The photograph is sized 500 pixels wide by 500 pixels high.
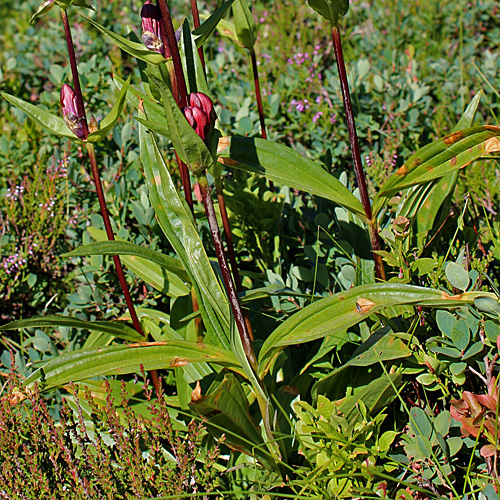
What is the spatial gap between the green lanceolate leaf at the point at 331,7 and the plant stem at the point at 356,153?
0.14ft

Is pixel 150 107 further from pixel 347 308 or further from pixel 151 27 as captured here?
pixel 347 308

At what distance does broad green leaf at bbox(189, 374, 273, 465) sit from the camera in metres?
1.40

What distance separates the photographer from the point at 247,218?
2.22 meters

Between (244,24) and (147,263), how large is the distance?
0.90 meters

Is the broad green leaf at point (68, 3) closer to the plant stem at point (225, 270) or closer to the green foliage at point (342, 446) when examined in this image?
the plant stem at point (225, 270)

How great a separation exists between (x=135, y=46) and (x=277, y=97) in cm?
150

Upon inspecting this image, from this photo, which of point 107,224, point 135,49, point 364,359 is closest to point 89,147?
point 107,224

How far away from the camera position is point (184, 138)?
1.29m

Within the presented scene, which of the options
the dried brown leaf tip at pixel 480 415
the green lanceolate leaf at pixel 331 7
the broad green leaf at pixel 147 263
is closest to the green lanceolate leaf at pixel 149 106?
the broad green leaf at pixel 147 263

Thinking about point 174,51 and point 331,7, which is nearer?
point 174,51

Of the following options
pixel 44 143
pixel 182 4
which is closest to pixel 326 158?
pixel 44 143

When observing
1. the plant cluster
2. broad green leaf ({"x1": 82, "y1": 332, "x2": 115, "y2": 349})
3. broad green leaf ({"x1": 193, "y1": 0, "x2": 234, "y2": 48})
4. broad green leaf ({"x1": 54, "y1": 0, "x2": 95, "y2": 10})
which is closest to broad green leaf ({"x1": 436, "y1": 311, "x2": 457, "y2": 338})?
the plant cluster

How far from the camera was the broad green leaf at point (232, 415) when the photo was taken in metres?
1.40

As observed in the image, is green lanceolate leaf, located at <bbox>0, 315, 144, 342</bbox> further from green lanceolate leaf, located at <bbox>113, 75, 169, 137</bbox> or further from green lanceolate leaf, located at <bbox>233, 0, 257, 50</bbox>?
green lanceolate leaf, located at <bbox>233, 0, 257, 50</bbox>
